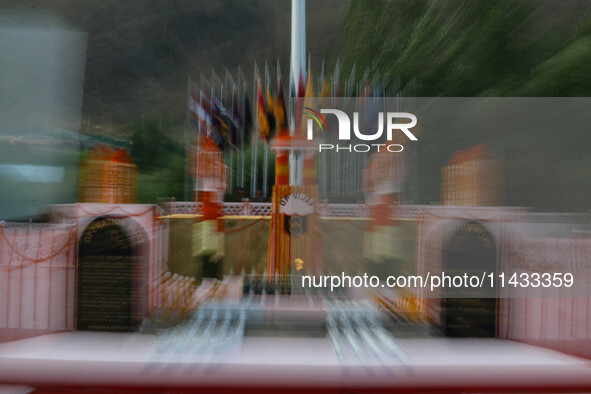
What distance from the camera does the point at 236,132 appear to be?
5.46 feet

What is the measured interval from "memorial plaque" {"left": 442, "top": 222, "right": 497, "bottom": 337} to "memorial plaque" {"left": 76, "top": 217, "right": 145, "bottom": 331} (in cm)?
118

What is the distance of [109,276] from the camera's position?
1.23 meters

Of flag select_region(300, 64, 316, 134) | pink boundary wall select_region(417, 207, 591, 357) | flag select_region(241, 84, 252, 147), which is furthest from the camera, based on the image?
flag select_region(241, 84, 252, 147)

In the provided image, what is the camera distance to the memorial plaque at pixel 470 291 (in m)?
1.14

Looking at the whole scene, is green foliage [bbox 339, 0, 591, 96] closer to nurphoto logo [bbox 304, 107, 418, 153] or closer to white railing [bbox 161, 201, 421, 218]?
nurphoto logo [bbox 304, 107, 418, 153]

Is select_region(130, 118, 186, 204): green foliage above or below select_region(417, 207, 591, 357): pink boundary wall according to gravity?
above

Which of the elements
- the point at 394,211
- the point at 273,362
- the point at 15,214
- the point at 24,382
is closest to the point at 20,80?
the point at 15,214

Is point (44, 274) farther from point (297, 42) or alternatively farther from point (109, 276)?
point (297, 42)

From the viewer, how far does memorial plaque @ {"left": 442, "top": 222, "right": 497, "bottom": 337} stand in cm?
114

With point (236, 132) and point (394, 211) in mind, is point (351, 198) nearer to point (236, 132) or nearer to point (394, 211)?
point (394, 211)

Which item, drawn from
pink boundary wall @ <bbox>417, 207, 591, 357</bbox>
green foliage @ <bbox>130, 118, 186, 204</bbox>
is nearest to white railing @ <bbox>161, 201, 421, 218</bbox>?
green foliage @ <bbox>130, 118, 186, 204</bbox>

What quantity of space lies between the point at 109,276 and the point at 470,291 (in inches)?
53.5

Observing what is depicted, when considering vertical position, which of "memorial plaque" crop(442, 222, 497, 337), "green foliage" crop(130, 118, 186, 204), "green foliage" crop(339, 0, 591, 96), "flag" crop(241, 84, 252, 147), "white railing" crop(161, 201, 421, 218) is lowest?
"memorial plaque" crop(442, 222, 497, 337)

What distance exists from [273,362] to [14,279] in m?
1.03
